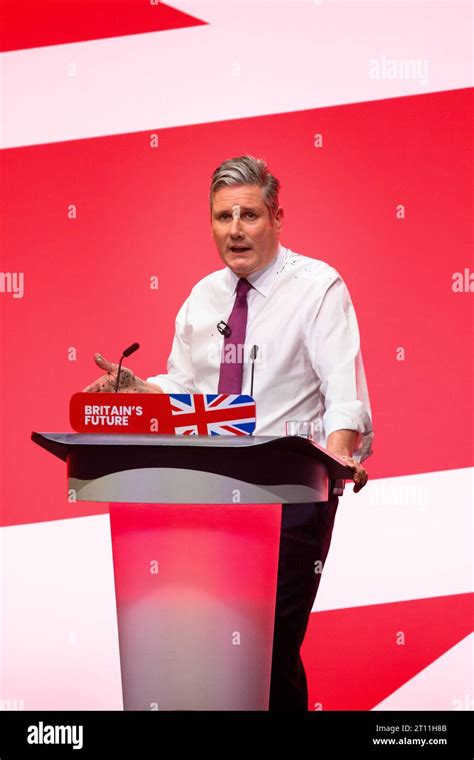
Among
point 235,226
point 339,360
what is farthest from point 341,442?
point 235,226

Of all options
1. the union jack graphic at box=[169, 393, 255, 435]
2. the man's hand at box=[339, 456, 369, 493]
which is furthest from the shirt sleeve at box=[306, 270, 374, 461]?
the union jack graphic at box=[169, 393, 255, 435]

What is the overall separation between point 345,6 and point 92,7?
0.86m

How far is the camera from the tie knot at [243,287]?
293 centimetres

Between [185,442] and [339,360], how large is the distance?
0.94 metres

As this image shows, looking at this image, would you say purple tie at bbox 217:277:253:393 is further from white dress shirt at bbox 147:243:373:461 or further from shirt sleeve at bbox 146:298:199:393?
shirt sleeve at bbox 146:298:199:393

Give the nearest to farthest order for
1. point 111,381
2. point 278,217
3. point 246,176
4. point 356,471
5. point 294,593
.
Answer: point 356,471
point 111,381
point 294,593
point 246,176
point 278,217

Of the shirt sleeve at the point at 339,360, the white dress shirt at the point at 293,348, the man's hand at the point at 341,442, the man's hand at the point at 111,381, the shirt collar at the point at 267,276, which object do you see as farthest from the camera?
the shirt collar at the point at 267,276

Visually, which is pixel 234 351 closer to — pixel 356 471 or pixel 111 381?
pixel 111 381

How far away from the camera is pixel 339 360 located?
9.05 ft

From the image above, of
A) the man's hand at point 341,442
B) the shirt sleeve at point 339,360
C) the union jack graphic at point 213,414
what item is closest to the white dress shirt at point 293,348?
the shirt sleeve at point 339,360

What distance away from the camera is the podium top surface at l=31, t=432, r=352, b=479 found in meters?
1.88

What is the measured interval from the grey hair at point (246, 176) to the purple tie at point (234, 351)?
0.27 m

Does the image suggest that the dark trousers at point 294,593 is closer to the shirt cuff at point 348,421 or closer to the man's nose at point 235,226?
the shirt cuff at point 348,421

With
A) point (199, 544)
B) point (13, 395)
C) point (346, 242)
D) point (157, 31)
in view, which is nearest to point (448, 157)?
point (346, 242)
